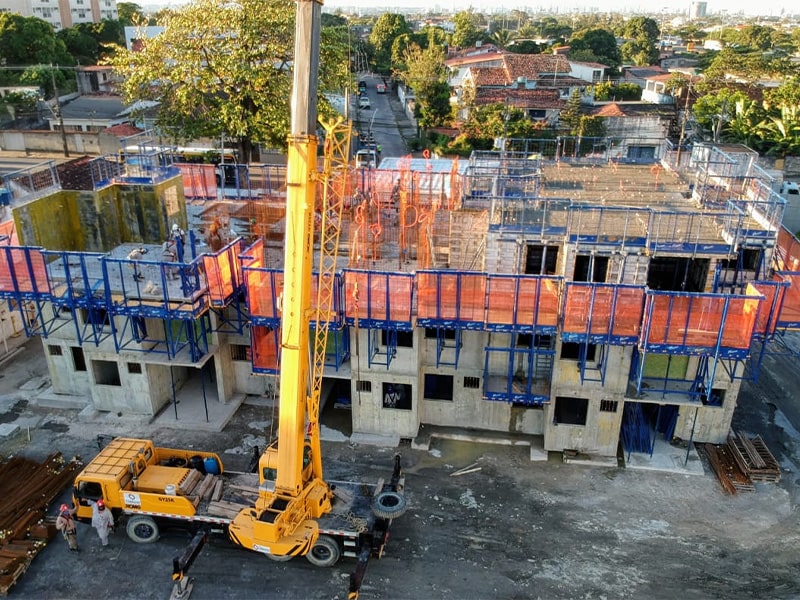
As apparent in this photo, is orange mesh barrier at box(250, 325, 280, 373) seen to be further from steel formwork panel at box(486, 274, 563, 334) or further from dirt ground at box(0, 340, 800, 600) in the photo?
steel formwork panel at box(486, 274, 563, 334)

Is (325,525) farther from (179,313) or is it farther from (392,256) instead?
(392,256)

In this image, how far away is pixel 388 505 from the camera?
56.6ft

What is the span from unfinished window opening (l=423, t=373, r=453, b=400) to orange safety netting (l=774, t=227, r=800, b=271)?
39.9 ft

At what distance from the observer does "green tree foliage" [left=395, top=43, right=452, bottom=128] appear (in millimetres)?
69375

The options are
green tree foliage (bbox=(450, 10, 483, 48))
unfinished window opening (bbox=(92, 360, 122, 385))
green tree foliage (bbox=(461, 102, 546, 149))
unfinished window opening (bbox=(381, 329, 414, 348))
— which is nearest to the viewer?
unfinished window opening (bbox=(381, 329, 414, 348))

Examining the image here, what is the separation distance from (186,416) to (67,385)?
5.24 metres

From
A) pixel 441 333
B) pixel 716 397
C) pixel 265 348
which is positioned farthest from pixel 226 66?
pixel 716 397

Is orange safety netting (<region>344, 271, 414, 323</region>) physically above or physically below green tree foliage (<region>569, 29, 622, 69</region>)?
below

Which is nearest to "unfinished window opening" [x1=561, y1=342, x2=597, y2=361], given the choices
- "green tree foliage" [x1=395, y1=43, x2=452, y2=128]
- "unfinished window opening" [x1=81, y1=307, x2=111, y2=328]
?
"unfinished window opening" [x1=81, y1=307, x2=111, y2=328]

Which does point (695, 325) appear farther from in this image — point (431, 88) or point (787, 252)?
point (431, 88)

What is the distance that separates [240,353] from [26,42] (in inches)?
3208

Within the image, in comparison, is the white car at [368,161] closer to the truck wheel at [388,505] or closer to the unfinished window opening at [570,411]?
the unfinished window opening at [570,411]

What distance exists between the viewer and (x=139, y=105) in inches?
2387

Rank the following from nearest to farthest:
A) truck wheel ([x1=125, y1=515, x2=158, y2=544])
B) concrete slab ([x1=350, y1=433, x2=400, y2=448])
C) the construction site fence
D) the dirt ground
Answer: the dirt ground, truck wheel ([x1=125, y1=515, x2=158, y2=544]), concrete slab ([x1=350, y1=433, x2=400, y2=448]), the construction site fence
